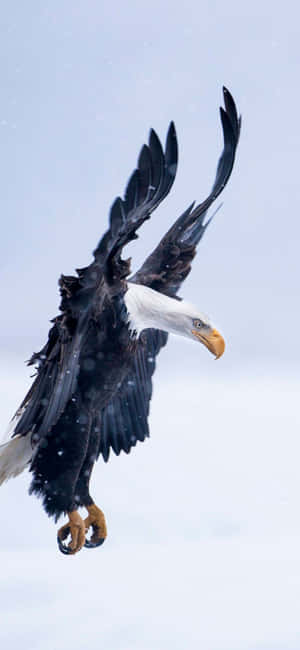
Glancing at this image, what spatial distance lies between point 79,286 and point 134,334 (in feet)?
1.28

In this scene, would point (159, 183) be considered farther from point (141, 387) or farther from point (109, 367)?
point (141, 387)

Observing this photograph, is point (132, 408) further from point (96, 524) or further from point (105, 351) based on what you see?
point (105, 351)

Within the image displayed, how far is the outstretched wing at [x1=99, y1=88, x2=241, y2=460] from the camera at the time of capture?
3.38 meters

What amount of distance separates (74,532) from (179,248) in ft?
4.28

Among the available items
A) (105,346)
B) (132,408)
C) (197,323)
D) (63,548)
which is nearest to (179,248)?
(197,323)

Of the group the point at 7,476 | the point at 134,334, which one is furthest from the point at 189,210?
the point at 7,476

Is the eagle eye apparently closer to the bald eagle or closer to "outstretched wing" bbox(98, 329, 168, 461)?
the bald eagle

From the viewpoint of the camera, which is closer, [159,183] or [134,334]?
[159,183]

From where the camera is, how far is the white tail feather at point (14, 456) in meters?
3.26

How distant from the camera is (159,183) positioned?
8.45ft

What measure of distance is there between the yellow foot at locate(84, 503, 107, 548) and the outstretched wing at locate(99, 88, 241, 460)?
0.27 meters

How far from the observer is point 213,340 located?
125 inches

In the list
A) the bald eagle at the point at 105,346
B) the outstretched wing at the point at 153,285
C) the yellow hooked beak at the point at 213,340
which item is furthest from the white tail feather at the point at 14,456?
the yellow hooked beak at the point at 213,340

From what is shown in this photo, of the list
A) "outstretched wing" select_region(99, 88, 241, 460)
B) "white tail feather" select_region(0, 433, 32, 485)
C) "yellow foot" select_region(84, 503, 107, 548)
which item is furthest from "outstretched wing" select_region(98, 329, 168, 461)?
"white tail feather" select_region(0, 433, 32, 485)
